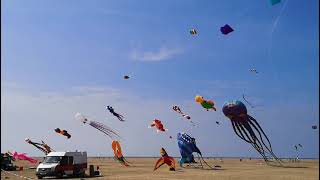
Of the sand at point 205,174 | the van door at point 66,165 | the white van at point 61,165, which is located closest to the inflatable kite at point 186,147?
the sand at point 205,174

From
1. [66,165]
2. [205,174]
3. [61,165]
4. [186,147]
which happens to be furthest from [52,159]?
[186,147]

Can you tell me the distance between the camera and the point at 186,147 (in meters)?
73.1

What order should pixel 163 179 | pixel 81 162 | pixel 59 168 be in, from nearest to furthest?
pixel 163 179
pixel 59 168
pixel 81 162

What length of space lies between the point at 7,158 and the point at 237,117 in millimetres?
30100

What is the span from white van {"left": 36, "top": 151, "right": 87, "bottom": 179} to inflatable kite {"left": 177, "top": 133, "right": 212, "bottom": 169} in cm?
2876

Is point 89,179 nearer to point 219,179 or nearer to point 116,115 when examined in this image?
point 219,179

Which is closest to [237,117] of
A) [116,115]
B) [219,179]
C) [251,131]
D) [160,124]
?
[251,131]

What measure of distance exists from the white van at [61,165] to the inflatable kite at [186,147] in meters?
28.8

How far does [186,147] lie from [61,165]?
33776 millimetres

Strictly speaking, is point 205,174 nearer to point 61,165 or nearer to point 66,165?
point 66,165

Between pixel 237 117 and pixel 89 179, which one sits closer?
pixel 89 179

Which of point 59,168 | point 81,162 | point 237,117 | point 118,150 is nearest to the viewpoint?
point 59,168

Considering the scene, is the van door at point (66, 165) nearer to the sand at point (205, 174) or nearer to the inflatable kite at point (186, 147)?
A: the sand at point (205, 174)

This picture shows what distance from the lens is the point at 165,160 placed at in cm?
5797
